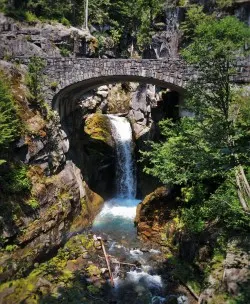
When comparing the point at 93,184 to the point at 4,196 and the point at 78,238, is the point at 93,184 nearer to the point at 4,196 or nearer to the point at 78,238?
the point at 78,238

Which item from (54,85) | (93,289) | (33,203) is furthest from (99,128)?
(93,289)

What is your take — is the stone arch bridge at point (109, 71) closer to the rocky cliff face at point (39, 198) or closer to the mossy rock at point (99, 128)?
the rocky cliff face at point (39, 198)

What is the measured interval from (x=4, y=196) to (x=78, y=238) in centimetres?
578

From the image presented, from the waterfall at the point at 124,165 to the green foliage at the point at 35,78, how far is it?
33.4 feet

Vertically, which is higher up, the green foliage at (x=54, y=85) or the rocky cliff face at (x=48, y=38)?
the rocky cliff face at (x=48, y=38)

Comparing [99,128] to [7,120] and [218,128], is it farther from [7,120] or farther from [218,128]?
[218,128]

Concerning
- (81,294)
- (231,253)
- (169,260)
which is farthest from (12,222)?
(231,253)

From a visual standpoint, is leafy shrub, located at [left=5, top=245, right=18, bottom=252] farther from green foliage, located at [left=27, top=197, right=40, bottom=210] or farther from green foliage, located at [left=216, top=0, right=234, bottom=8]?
green foliage, located at [left=216, top=0, right=234, bottom=8]

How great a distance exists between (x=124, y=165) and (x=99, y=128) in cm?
394

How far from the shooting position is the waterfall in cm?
2811

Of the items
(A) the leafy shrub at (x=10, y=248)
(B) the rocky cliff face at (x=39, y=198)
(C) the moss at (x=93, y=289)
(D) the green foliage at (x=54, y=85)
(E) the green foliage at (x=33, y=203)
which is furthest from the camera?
(D) the green foliage at (x=54, y=85)

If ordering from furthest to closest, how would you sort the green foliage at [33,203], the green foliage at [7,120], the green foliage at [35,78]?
the green foliage at [35,78] → the green foliage at [33,203] → the green foliage at [7,120]

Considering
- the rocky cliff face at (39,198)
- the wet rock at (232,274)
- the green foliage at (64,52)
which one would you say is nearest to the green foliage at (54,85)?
the rocky cliff face at (39,198)

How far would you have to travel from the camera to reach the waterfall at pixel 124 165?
28109 millimetres
